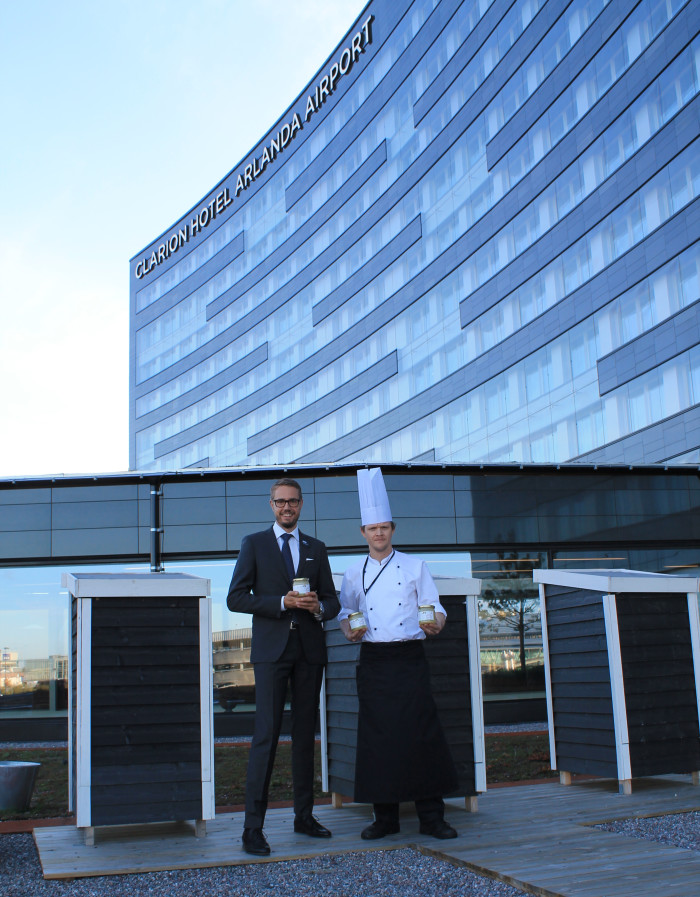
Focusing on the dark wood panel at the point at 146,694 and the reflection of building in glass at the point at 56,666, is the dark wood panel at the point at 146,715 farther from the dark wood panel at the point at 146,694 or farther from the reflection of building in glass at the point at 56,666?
the reflection of building in glass at the point at 56,666

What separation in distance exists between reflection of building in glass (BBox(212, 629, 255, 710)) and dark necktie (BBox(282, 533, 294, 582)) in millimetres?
11305

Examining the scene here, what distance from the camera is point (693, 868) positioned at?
170 inches

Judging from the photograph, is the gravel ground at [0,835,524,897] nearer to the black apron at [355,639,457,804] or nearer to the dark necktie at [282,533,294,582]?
the black apron at [355,639,457,804]

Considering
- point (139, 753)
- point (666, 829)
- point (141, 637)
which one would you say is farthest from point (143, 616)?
point (666, 829)

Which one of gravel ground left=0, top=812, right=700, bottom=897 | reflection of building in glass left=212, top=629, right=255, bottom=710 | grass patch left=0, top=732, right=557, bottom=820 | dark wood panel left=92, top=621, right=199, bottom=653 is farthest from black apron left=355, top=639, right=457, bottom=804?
reflection of building in glass left=212, top=629, right=255, bottom=710

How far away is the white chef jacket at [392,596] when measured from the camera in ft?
18.7

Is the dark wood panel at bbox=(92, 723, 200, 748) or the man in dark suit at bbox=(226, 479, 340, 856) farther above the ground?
the man in dark suit at bbox=(226, 479, 340, 856)

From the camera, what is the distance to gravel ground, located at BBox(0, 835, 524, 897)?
427 centimetres

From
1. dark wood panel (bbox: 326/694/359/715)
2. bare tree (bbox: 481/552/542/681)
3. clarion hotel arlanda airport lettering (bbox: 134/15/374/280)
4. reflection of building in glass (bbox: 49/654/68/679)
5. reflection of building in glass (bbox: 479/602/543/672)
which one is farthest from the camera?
clarion hotel arlanda airport lettering (bbox: 134/15/374/280)

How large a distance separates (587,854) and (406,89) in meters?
44.8

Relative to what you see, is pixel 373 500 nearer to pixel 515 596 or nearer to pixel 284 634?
pixel 284 634

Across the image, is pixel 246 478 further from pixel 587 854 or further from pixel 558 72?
pixel 558 72

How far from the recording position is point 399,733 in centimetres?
552

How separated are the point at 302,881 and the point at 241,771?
5607mm
